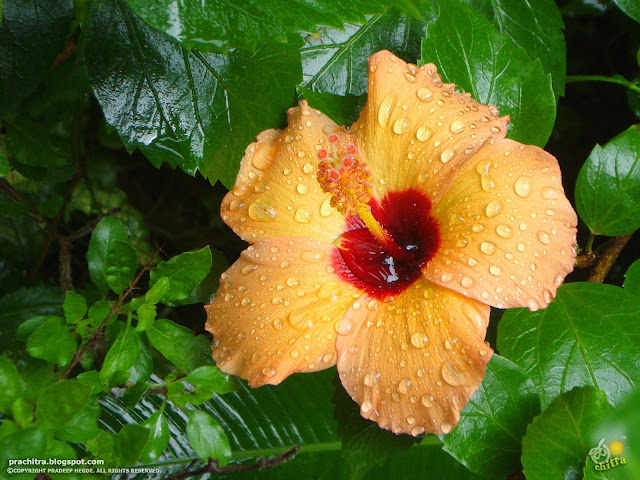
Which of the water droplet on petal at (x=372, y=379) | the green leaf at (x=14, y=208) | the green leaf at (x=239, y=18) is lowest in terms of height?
the water droplet on petal at (x=372, y=379)

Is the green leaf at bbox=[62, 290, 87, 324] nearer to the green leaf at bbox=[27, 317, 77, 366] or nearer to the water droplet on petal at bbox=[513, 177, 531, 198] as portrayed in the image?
the green leaf at bbox=[27, 317, 77, 366]

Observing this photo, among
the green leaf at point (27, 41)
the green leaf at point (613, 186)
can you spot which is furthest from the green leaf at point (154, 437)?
the green leaf at point (613, 186)

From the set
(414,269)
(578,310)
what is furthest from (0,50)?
(578,310)

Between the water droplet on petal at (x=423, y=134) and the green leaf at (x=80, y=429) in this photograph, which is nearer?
the green leaf at (x=80, y=429)

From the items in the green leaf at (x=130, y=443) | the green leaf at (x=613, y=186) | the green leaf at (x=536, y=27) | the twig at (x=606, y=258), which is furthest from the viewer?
the green leaf at (x=536, y=27)

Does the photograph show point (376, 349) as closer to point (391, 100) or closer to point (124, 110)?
point (391, 100)

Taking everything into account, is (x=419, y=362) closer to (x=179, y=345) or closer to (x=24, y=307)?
(x=179, y=345)

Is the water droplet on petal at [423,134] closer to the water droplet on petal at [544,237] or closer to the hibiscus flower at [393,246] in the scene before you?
the hibiscus flower at [393,246]
